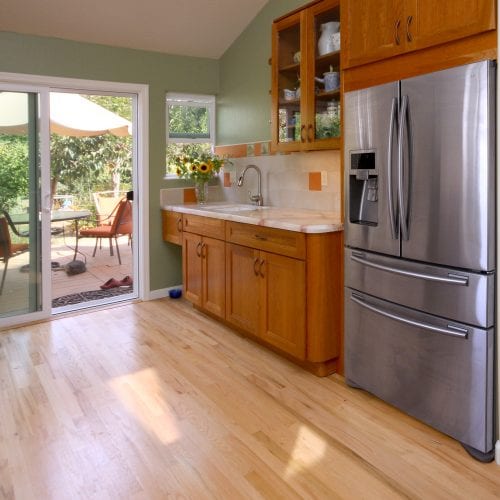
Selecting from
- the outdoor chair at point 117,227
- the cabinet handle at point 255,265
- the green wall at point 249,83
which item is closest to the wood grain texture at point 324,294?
the cabinet handle at point 255,265

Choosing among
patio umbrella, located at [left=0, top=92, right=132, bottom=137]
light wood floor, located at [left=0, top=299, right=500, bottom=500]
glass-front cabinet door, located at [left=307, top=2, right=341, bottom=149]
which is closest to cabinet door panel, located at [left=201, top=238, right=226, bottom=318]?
light wood floor, located at [left=0, top=299, right=500, bottom=500]

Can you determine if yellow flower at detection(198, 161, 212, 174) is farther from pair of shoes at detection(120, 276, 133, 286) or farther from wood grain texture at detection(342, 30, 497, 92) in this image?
wood grain texture at detection(342, 30, 497, 92)

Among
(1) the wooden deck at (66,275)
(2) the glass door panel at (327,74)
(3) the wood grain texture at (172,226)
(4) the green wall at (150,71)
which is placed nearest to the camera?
(2) the glass door panel at (327,74)

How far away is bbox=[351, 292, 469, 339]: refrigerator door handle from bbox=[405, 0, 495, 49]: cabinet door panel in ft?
3.98

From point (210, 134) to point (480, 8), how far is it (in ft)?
10.3

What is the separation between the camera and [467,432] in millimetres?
2061

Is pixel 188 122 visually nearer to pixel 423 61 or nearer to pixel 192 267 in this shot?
pixel 192 267

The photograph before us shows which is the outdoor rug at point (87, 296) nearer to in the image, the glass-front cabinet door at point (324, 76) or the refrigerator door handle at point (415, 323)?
the glass-front cabinet door at point (324, 76)

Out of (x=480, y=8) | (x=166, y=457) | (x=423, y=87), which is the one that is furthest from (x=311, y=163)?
(x=166, y=457)

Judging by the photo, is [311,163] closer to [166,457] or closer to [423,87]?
[423,87]

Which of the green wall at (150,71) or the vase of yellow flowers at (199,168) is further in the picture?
the vase of yellow flowers at (199,168)

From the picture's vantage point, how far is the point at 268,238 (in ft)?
9.94

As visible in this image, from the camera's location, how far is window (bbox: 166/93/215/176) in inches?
179

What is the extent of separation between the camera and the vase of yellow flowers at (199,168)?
4.34 meters
